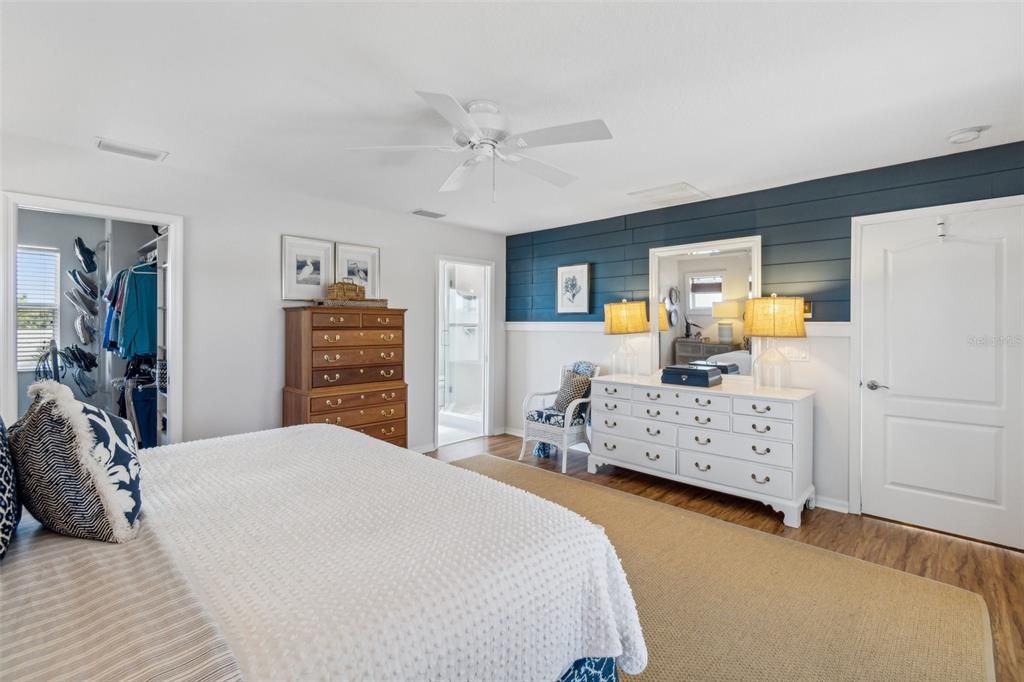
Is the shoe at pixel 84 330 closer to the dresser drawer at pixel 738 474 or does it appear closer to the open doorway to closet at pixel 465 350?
the open doorway to closet at pixel 465 350

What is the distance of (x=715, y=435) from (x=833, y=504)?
962mm

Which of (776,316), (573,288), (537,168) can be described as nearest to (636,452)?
(776,316)

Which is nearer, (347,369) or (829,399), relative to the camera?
(829,399)

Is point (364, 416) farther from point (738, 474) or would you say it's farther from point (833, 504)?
point (833, 504)

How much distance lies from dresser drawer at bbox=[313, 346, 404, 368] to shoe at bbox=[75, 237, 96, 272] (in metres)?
2.71

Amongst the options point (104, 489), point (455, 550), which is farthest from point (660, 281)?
point (104, 489)

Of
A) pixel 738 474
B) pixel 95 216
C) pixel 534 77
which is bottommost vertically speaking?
pixel 738 474

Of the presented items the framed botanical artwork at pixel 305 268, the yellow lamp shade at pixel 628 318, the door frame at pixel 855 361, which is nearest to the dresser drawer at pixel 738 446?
the door frame at pixel 855 361

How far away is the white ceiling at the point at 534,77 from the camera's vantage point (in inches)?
67.6

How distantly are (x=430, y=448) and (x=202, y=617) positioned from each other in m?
4.09

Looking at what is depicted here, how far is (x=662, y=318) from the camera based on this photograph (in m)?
4.43

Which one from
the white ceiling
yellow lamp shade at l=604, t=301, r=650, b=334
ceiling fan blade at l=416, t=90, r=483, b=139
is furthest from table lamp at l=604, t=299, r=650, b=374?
ceiling fan blade at l=416, t=90, r=483, b=139

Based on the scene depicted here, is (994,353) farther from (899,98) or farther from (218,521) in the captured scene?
(218,521)

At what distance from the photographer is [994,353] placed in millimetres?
2898
